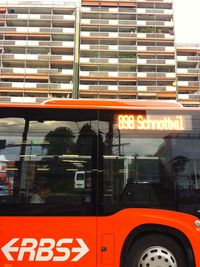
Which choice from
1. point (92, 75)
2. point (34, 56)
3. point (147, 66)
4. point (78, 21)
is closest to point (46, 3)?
point (78, 21)

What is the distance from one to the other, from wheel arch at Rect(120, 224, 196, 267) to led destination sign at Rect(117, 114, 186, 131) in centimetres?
151

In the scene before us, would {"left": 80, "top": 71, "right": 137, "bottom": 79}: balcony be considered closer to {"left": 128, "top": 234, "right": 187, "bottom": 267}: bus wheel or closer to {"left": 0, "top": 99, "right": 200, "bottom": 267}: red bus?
{"left": 0, "top": 99, "right": 200, "bottom": 267}: red bus

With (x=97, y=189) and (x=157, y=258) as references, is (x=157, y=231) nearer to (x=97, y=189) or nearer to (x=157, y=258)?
(x=157, y=258)

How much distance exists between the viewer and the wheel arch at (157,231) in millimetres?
5512

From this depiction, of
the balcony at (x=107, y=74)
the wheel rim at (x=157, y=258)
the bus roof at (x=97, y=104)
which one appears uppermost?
the balcony at (x=107, y=74)

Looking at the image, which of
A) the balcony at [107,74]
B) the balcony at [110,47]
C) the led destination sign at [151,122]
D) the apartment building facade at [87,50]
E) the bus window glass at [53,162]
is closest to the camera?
the bus window glass at [53,162]

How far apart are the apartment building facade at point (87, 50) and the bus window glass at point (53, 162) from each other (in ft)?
192

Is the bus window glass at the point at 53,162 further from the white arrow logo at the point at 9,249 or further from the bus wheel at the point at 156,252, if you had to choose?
the bus wheel at the point at 156,252

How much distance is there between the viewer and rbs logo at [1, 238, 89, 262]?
5469mm

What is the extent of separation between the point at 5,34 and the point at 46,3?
34.0ft

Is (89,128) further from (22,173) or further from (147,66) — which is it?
(147,66)

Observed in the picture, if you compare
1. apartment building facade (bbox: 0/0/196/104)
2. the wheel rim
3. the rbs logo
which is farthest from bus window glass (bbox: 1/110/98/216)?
apartment building facade (bbox: 0/0/196/104)

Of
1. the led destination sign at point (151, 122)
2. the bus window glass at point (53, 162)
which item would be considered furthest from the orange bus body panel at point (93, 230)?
the led destination sign at point (151, 122)

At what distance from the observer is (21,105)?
19.7 feet
